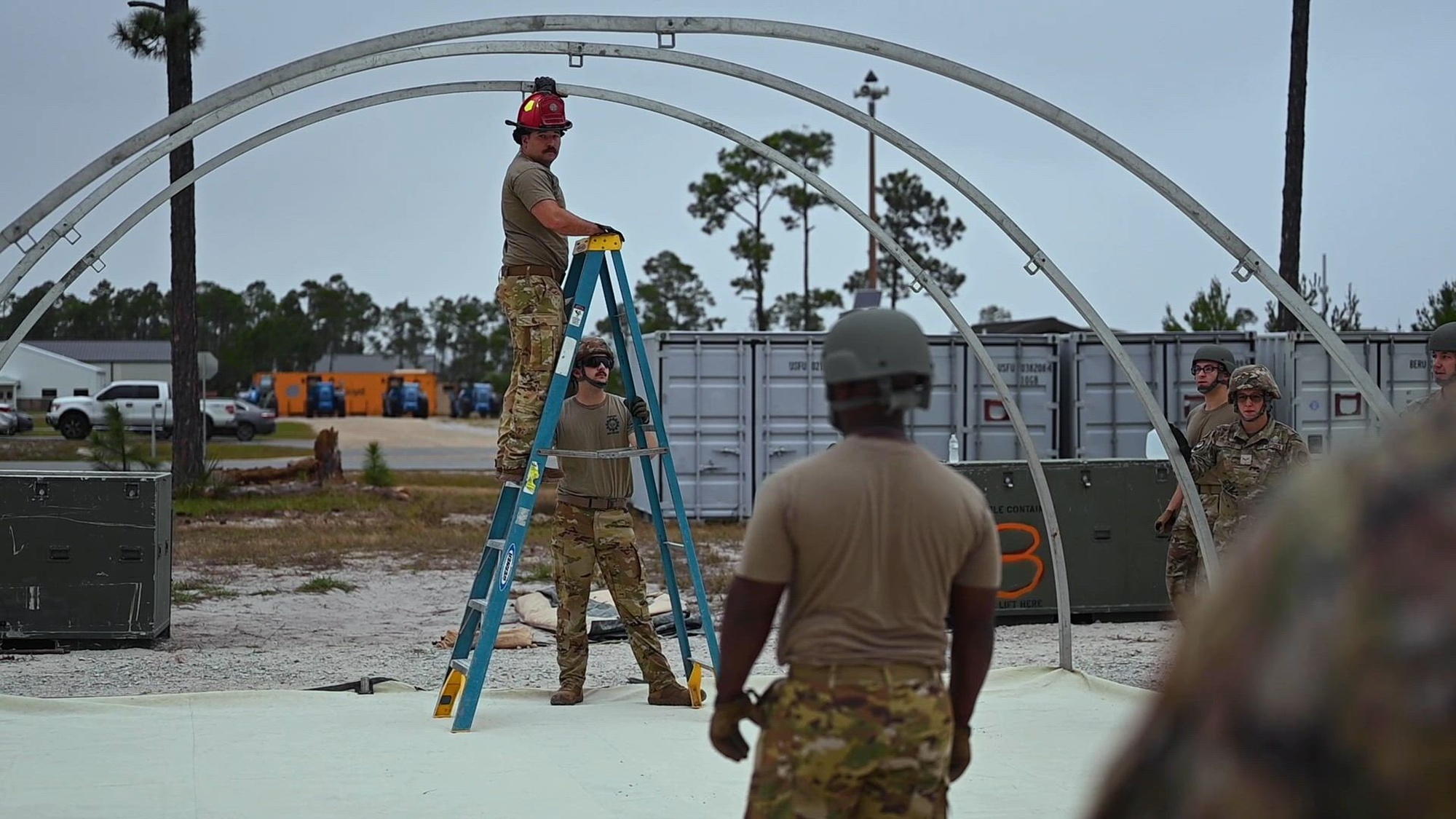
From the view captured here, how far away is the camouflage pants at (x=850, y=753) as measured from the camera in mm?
2799

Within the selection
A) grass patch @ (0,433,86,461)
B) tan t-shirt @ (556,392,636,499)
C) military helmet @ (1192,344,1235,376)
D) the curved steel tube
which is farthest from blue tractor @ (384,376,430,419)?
military helmet @ (1192,344,1235,376)

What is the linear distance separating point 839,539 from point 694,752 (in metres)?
3.78

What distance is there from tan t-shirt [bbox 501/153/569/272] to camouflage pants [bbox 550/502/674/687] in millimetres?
1408

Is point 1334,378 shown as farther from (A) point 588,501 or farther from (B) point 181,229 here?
(B) point 181,229

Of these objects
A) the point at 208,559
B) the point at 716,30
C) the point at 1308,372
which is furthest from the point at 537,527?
the point at 716,30

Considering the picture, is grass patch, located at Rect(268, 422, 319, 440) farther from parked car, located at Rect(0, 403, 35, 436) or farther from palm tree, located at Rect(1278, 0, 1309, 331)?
palm tree, located at Rect(1278, 0, 1309, 331)

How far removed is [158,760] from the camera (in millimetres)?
6172

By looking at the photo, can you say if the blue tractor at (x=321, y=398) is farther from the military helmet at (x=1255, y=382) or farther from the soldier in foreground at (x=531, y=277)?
the military helmet at (x=1255, y=382)

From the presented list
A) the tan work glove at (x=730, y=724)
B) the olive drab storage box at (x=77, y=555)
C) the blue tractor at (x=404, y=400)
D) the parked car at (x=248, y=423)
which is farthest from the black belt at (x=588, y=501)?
the blue tractor at (x=404, y=400)

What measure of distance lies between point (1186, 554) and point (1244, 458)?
67 cm

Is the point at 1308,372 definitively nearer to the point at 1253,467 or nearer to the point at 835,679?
the point at 1253,467

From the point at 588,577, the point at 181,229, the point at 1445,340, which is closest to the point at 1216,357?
the point at 1445,340

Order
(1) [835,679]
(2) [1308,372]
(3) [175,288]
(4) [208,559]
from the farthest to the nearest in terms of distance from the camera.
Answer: (3) [175,288]
(2) [1308,372]
(4) [208,559]
(1) [835,679]

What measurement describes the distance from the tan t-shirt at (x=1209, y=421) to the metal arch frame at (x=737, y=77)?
118cm
